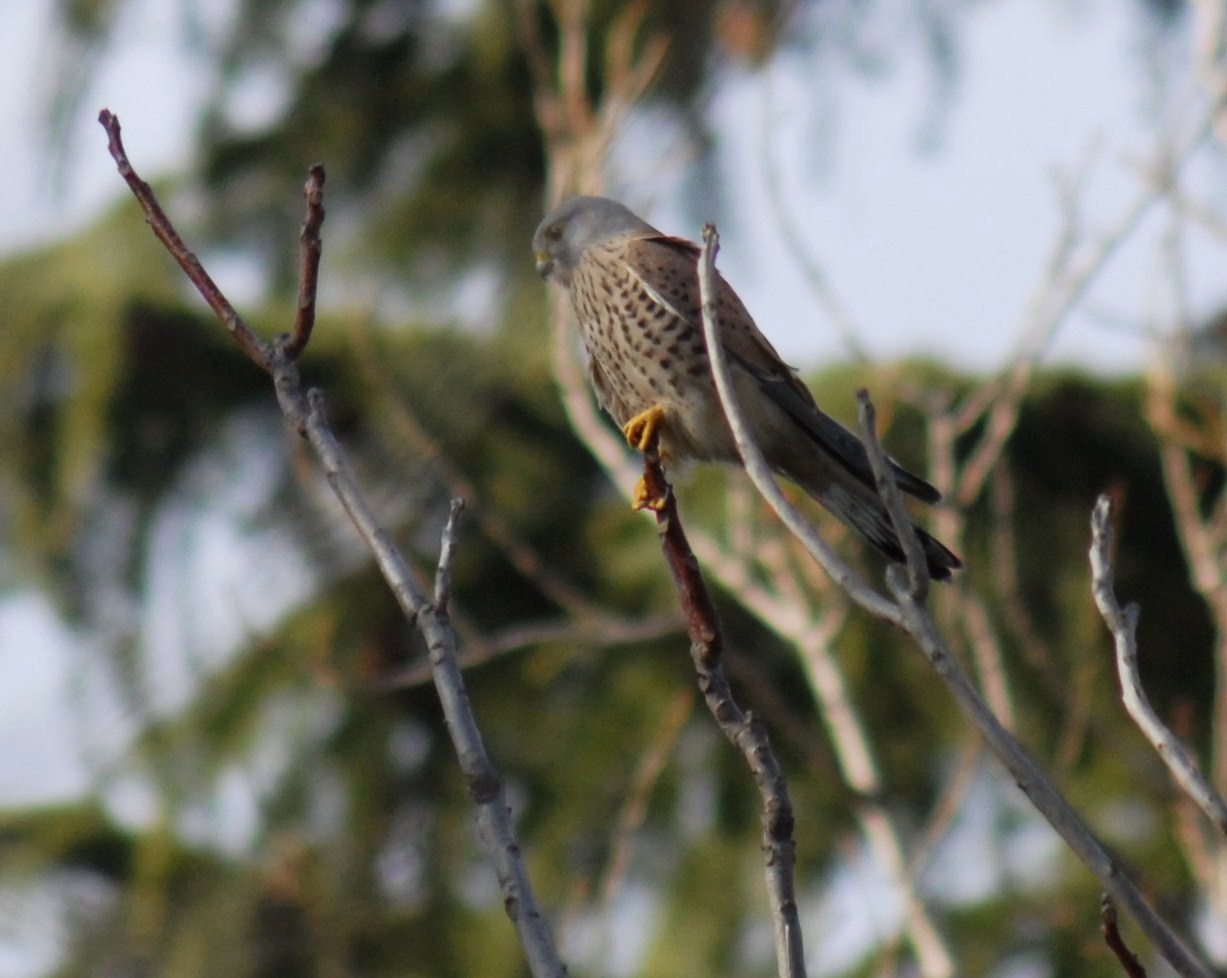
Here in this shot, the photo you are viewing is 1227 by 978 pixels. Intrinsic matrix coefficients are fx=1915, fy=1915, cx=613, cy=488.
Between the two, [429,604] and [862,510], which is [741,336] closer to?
[862,510]

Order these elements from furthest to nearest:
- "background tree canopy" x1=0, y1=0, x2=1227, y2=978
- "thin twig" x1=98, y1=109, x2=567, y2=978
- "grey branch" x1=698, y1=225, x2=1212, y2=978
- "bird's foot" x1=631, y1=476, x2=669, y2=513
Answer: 1. "background tree canopy" x1=0, y1=0, x2=1227, y2=978
2. "bird's foot" x1=631, y1=476, x2=669, y2=513
3. "thin twig" x1=98, y1=109, x2=567, y2=978
4. "grey branch" x1=698, y1=225, x2=1212, y2=978

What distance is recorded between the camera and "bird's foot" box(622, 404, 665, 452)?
3.22m

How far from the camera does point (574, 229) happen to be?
396 centimetres

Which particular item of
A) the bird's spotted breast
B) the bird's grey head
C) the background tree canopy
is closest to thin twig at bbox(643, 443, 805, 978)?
the bird's spotted breast

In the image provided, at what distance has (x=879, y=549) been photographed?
10.0 feet

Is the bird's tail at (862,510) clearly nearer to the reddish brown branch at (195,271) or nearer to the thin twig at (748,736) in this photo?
the thin twig at (748,736)

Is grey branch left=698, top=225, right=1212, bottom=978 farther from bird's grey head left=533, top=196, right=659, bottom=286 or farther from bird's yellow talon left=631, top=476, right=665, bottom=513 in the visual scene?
bird's grey head left=533, top=196, right=659, bottom=286

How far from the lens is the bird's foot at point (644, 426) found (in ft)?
10.6

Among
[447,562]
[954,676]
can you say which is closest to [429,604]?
[447,562]

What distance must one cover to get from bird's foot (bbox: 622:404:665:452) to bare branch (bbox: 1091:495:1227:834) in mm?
1494

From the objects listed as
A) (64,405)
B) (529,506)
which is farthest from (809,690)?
(64,405)

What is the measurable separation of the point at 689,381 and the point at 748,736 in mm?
1496

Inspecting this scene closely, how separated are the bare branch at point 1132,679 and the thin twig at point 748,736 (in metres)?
0.33

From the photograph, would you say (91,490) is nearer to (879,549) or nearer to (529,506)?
(529,506)
